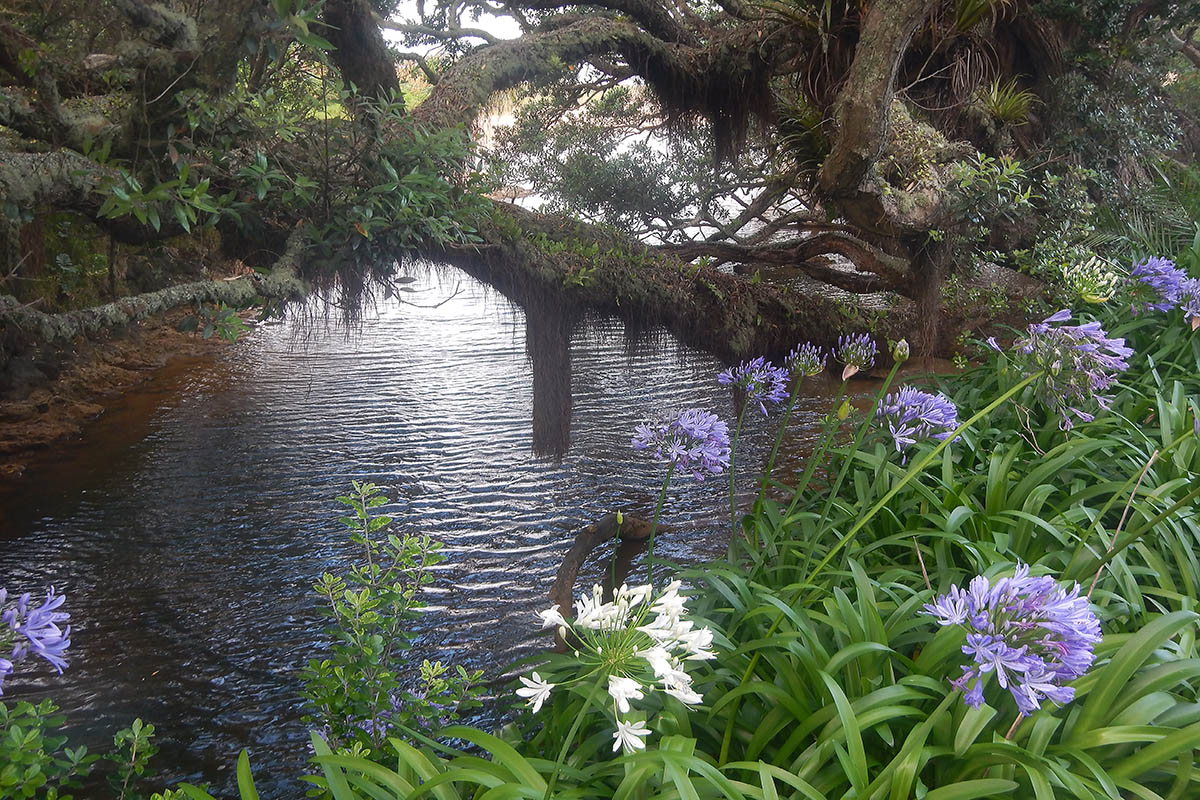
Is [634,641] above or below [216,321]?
below

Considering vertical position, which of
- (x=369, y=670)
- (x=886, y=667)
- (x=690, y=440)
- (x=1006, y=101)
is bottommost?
(x=369, y=670)

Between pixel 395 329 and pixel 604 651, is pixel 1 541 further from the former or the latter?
pixel 604 651

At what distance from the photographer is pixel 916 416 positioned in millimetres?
1640

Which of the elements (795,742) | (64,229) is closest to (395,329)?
(64,229)

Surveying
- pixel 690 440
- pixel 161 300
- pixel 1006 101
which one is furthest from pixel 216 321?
pixel 1006 101

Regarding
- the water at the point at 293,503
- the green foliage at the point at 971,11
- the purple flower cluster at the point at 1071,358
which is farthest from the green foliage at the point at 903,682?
the green foliage at the point at 971,11

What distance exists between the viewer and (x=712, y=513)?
4.70 meters

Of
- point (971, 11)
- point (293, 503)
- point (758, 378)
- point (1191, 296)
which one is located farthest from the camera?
point (293, 503)

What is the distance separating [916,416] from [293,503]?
13.5 ft

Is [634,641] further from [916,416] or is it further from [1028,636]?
[916,416]

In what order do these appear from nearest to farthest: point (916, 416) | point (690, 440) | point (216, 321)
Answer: point (916, 416) < point (690, 440) < point (216, 321)

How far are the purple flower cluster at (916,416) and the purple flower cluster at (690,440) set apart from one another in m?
0.38

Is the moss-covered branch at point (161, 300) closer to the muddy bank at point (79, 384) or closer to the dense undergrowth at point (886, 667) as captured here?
the dense undergrowth at point (886, 667)

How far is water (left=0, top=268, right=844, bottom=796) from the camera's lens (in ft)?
10.6
